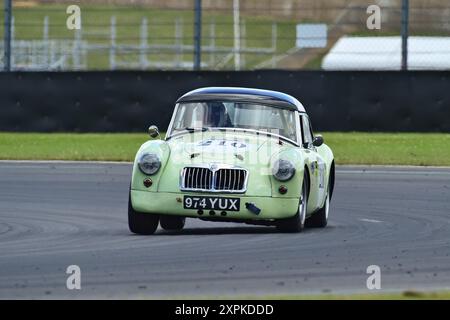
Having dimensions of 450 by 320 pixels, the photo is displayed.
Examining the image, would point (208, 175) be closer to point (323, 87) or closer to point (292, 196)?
point (292, 196)

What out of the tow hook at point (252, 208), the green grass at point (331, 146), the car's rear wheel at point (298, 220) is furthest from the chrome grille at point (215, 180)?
the green grass at point (331, 146)

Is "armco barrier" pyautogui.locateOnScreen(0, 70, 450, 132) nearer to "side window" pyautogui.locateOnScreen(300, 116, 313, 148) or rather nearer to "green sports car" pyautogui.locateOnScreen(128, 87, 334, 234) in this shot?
"side window" pyautogui.locateOnScreen(300, 116, 313, 148)

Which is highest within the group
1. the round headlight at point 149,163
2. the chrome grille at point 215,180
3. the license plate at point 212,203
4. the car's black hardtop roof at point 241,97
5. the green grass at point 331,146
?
the car's black hardtop roof at point 241,97

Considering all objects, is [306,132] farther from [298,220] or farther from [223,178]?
[223,178]

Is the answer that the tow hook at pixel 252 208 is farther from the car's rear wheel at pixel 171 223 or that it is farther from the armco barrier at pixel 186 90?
the armco barrier at pixel 186 90

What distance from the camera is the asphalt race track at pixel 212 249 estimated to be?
912 cm

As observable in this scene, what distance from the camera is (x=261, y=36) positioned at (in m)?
45.1

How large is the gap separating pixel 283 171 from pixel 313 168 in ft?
2.69

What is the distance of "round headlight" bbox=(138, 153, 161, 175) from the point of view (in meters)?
12.1

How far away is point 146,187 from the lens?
12.1 meters

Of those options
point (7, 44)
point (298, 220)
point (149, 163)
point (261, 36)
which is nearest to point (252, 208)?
point (298, 220)

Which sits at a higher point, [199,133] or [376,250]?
[199,133]
